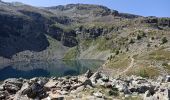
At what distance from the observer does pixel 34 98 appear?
3734cm

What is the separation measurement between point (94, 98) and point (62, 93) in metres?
3.95

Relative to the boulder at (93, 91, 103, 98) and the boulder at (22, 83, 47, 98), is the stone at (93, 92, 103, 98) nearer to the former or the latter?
the boulder at (93, 91, 103, 98)

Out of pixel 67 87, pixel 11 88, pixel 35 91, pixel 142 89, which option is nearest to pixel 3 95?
pixel 11 88

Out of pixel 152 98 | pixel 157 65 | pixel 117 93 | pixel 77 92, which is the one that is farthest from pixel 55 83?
pixel 157 65

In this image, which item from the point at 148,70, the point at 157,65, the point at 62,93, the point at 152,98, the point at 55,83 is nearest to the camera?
the point at 152,98

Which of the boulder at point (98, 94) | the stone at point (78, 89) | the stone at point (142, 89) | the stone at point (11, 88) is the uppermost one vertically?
the boulder at point (98, 94)

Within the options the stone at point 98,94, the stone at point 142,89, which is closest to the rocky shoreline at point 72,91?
the stone at point 98,94

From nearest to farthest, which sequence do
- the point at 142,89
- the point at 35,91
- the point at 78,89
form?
the point at 35,91 → the point at 78,89 → the point at 142,89

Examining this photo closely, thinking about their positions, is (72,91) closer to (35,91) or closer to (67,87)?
(67,87)

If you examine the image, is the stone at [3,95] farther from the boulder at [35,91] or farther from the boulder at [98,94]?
the boulder at [98,94]

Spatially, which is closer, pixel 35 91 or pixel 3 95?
pixel 35 91

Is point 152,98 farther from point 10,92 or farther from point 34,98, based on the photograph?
point 10,92

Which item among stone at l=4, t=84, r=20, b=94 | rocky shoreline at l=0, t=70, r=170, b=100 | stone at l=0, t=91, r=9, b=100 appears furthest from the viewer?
stone at l=4, t=84, r=20, b=94

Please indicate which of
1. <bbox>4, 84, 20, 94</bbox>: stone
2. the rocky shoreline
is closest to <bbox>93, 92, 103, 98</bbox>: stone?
the rocky shoreline
